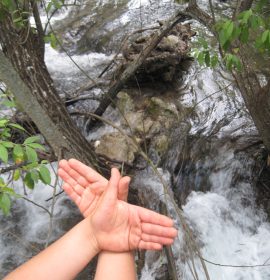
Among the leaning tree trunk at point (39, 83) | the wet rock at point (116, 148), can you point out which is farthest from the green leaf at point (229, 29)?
the wet rock at point (116, 148)

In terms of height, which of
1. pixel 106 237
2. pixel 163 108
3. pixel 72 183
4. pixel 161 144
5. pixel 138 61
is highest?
pixel 138 61

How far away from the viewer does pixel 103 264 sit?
167 cm

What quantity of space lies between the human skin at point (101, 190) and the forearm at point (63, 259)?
0.08 metres

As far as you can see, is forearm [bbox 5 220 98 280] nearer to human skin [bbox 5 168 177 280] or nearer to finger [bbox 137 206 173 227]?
human skin [bbox 5 168 177 280]

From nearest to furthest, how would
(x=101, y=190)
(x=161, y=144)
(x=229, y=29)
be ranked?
1. (x=101, y=190)
2. (x=229, y=29)
3. (x=161, y=144)

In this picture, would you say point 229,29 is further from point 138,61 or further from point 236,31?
point 138,61

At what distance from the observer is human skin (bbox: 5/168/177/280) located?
64.2 inches

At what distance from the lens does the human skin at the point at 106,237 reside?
1.63 m

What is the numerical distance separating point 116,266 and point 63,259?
26 cm

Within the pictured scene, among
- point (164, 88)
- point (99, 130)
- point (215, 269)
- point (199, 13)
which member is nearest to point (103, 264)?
point (215, 269)

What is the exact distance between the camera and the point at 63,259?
1.72m

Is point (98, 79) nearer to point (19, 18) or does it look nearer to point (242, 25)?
point (19, 18)

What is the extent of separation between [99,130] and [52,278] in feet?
10.4

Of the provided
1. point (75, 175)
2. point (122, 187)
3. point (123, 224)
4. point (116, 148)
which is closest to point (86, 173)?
point (75, 175)
